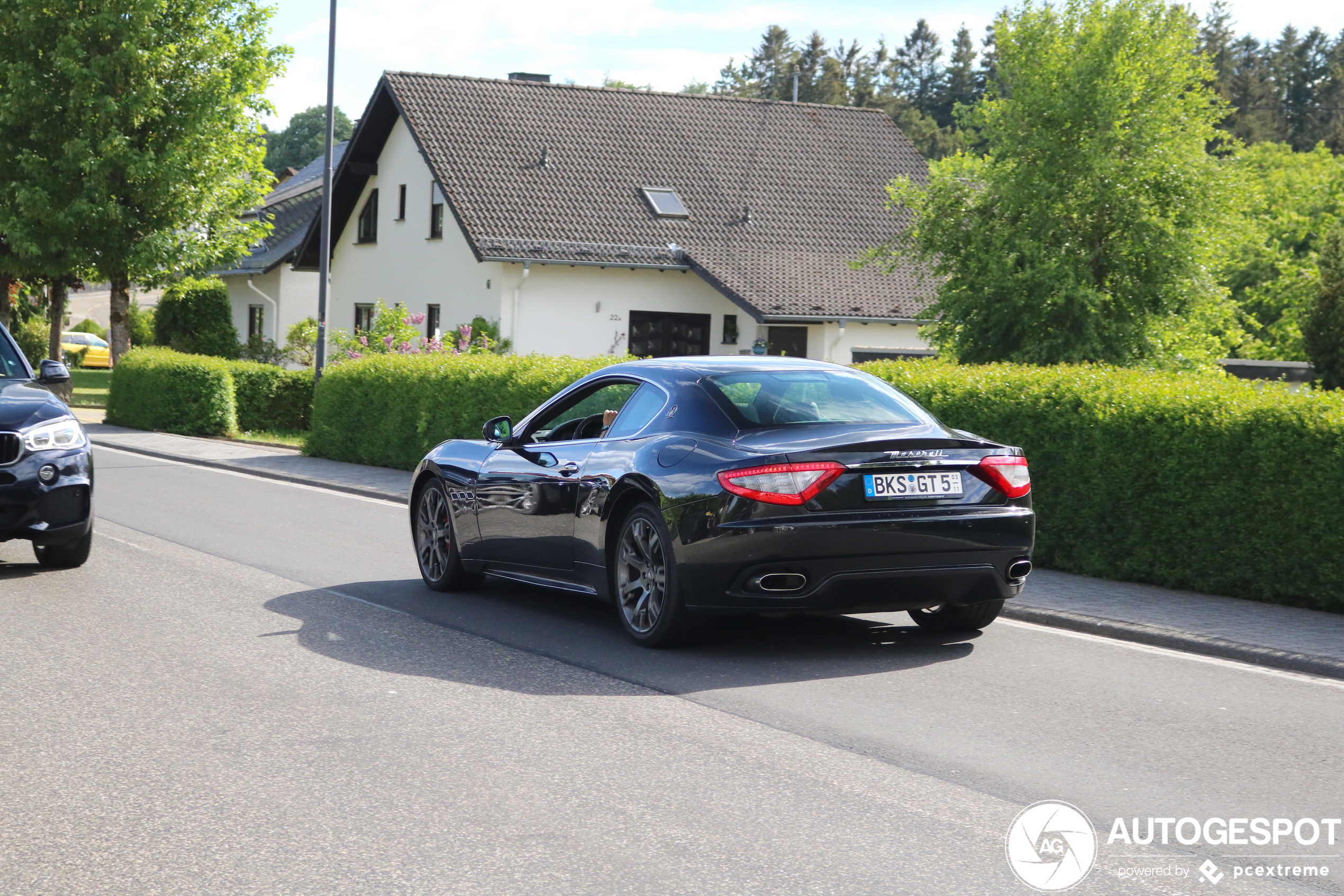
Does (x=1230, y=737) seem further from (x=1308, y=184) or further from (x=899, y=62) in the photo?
(x=899, y=62)

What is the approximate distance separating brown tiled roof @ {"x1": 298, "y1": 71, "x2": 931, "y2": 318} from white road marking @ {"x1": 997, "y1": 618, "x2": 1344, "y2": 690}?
26107 millimetres

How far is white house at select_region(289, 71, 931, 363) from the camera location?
35.7m

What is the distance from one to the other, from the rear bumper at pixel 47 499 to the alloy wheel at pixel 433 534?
221cm

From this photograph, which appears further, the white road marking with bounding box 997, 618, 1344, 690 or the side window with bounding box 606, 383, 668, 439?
the side window with bounding box 606, 383, 668, 439

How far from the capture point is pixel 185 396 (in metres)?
27.7

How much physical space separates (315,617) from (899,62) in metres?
127

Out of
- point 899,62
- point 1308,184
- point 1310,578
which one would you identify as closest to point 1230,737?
point 1310,578

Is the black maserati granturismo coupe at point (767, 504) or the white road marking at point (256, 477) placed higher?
the black maserati granturismo coupe at point (767, 504)

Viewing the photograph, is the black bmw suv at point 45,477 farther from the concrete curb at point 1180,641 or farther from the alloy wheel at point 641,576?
the concrete curb at point 1180,641

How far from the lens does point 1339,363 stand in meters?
34.1

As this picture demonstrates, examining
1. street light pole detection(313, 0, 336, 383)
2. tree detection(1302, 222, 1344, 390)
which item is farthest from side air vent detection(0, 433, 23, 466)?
tree detection(1302, 222, 1344, 390)

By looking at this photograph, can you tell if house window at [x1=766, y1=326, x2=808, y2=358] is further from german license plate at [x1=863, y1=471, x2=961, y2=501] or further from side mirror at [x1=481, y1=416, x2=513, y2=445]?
german license plate at [x1=863, y1=471, x2=961, y2=501]

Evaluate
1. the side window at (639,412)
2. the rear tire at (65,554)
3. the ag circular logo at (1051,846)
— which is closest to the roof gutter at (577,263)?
the rear tire at (65,554)

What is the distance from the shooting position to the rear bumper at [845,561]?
7309mm
